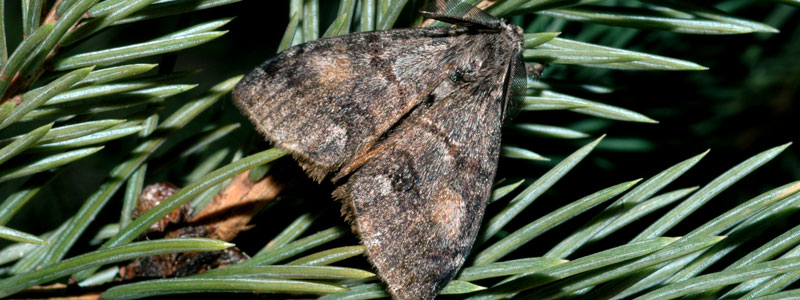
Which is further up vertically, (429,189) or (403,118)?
(403,118)

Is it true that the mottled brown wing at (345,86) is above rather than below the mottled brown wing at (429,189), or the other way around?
above

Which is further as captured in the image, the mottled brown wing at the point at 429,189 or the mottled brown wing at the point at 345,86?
the mottled brown wing at the point at 345,86

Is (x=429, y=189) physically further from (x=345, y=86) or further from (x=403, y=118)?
(x=345, y=86)

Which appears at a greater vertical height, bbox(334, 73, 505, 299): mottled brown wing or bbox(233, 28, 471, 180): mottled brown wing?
bbox(233, 28, 471, 180): mottled brown wing

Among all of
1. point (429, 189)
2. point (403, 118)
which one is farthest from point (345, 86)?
point (429, 189)

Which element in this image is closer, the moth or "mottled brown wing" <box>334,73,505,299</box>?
"mottled brown wing" <box>334,73,505,299</box>

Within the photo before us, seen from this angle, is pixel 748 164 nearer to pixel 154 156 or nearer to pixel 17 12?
pixel 154 156
